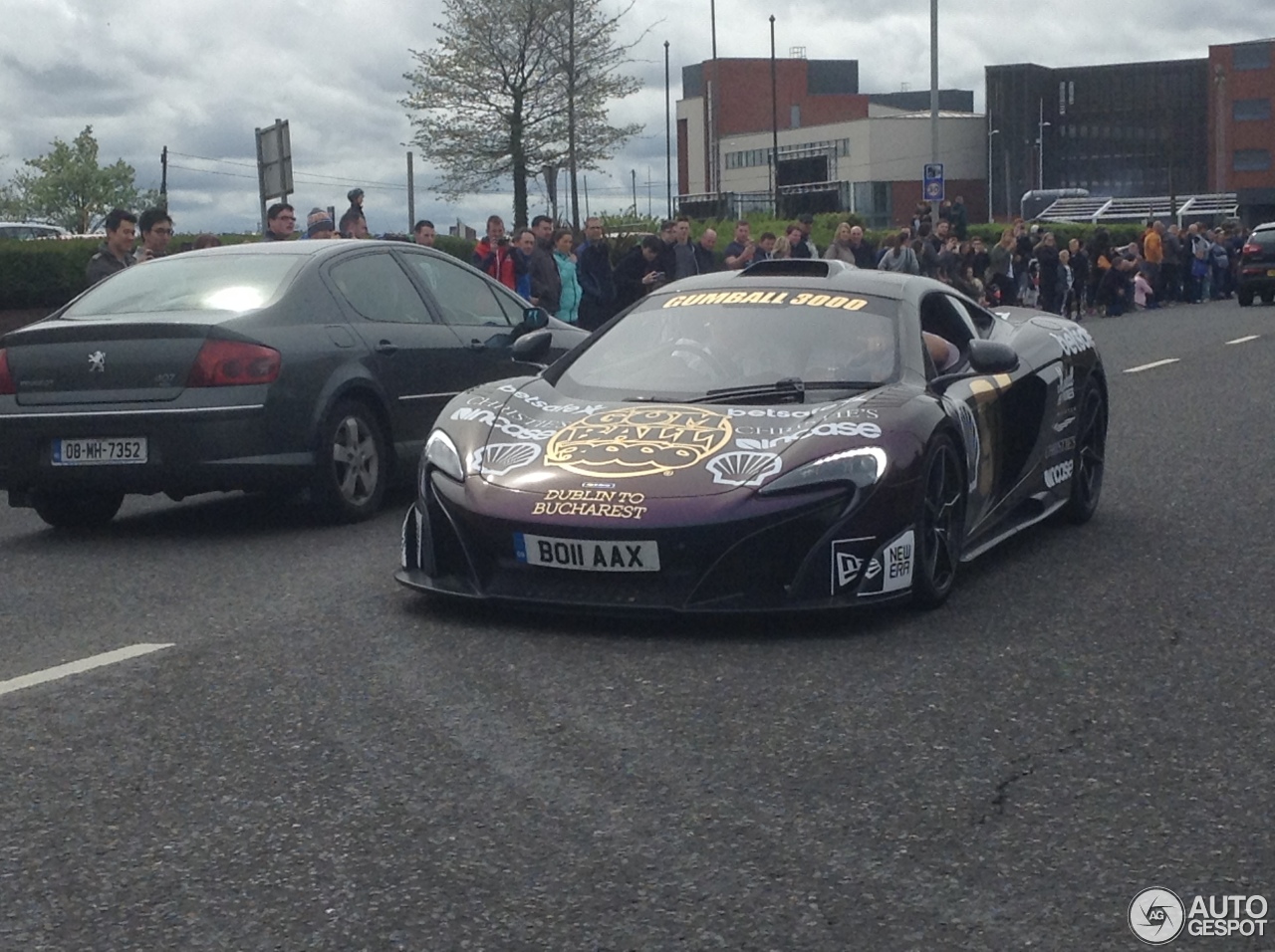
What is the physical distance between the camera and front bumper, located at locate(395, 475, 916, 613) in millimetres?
6402

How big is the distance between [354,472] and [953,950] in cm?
655

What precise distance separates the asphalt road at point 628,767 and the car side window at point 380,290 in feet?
7.66

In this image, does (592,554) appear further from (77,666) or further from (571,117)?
(571,117)

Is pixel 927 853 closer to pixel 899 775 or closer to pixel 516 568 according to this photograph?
pixel 899 775

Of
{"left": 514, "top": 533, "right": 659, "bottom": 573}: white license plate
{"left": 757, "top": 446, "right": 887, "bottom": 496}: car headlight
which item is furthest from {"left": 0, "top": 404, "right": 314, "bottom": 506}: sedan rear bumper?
{"left": 757, "top": 446, "right": 887, "bottom": 496}: car headlight

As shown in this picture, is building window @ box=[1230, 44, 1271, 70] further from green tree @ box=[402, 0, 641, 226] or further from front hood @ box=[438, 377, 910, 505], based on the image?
front hood @ box=[438, 377, 910, 505]

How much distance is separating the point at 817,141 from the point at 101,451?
424ft

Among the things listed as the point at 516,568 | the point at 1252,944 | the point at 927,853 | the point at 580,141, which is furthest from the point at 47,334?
the point at 580,141

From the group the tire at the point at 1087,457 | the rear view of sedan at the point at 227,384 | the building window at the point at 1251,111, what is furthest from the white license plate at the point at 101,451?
the building window at the point at 1251,111

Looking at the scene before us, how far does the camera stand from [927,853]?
419cm

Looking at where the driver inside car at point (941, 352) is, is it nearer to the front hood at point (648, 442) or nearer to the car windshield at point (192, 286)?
the front hood at point (648, 442)

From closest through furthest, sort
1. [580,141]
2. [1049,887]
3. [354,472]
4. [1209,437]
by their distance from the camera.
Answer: [1049,887], [354,472], [1209,437], [580,141]

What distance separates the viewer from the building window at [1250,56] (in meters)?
125

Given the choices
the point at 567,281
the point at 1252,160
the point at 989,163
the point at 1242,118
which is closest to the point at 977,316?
the point at 567,281
